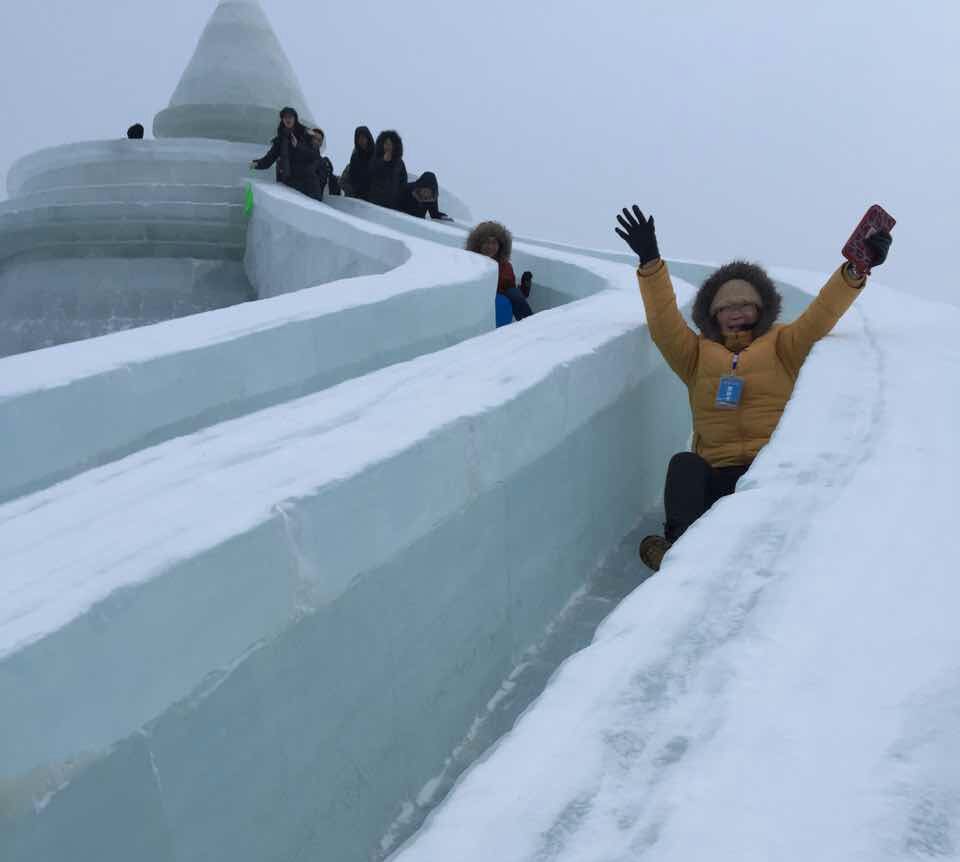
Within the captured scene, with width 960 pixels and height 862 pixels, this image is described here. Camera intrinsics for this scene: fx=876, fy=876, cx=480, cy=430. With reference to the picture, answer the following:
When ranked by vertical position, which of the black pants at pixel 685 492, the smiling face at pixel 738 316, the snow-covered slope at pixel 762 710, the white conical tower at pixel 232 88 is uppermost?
the white conical tower at pixel 232 88

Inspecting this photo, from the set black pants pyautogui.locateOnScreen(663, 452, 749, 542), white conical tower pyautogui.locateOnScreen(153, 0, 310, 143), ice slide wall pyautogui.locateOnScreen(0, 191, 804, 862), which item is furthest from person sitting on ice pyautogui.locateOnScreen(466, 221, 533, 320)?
white conical tower pyautogui.locateOnScreen(153, 0, 310, 143)

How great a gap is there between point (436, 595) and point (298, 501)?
0.53 m

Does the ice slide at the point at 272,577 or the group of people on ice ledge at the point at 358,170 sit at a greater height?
the group of people on ice ledge at the point at 358,170

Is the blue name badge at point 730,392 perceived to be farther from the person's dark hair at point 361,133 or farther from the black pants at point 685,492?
the person's dark hair at point 361,133

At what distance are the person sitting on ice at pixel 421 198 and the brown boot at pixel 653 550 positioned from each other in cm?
753

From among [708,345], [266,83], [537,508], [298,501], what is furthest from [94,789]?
[266,83]

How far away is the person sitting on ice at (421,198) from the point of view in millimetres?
9695

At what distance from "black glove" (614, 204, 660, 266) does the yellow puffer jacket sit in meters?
0.10

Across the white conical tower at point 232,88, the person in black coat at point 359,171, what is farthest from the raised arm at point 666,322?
the white conical tower at point 232,88

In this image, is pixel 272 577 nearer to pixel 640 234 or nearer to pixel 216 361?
pixel 216 361

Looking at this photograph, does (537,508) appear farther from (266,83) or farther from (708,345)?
(266,83)

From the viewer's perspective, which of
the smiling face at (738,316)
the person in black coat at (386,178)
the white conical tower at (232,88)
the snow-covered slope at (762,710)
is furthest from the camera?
the white conical tower at (232,88)

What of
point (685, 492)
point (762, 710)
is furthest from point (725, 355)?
point (762, 710)

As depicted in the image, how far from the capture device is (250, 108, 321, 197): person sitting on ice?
9.22 m
